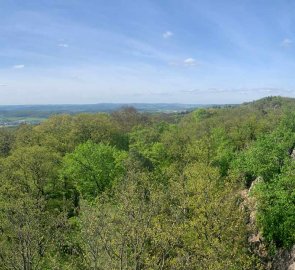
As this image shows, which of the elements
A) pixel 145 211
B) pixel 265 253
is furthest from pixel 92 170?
pixel 265 253

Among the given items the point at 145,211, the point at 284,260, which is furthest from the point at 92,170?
the point at 284,260

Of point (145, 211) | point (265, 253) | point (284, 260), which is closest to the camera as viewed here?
point (145, 211)

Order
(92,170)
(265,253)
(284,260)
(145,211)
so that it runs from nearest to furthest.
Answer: (145,211), (284,260), (265,253), (92,170)

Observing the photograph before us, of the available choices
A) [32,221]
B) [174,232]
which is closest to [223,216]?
[174,232]

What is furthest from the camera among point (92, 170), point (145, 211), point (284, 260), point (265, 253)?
point (92, 170)

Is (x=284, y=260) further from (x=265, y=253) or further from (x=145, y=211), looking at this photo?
(x=145, y=211)

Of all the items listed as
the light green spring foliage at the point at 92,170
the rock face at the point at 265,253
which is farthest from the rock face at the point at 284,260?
the light green spring foliage at the point at 92,170

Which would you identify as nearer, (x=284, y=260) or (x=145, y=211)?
(x=145, y=211)

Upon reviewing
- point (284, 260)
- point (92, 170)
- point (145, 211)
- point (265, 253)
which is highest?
point (145, 211)

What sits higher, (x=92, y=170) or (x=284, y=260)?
(x=92, y=170)

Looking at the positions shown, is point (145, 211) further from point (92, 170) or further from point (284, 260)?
point (92, 170)

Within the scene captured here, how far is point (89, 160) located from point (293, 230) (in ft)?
99.4

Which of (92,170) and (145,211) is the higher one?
(145,211)

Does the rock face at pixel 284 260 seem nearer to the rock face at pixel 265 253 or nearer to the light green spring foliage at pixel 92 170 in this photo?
the rock face at pixel 265 253
